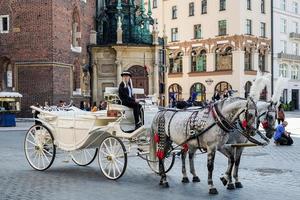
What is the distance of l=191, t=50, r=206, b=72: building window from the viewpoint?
56938mm

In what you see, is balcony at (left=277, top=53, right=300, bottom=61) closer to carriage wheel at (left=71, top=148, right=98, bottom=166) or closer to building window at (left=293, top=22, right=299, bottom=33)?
building window at (left=293, top=22, right=299, bottom=33)

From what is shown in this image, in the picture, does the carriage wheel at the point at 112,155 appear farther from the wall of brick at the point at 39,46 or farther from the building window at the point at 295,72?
the building window at the point at 295,72

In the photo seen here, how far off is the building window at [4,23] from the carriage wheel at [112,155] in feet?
77.9

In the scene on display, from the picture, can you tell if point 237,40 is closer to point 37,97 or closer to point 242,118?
point 37,97

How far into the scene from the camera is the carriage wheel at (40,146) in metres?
12.4

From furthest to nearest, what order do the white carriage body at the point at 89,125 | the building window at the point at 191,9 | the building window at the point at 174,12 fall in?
1. the building window at the point at 174,12
2. the building window at the point at 191,9
3. the white carriage body at the point at 89,125

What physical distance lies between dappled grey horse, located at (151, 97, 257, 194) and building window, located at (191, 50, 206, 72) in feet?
153

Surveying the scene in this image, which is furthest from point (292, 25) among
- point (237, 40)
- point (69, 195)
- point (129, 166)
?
point (69, 195)

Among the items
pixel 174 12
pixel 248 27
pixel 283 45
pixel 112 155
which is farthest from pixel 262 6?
pixel 112 155

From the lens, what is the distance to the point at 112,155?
10812 millimetres

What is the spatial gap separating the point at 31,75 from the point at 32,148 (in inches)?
779

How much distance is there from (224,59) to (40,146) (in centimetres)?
4424

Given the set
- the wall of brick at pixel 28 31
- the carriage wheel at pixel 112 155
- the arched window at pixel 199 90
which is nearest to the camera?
the carriage wheel at pixel 112 155

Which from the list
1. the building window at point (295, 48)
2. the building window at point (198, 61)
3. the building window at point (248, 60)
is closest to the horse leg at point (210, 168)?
the building window at point (248, 60)
